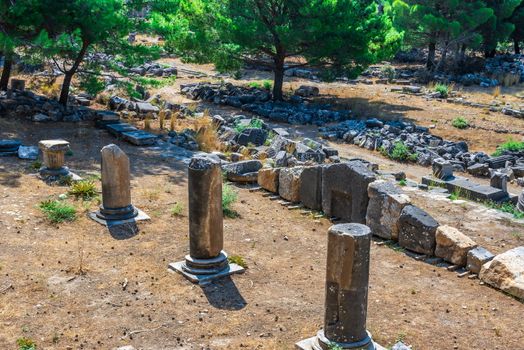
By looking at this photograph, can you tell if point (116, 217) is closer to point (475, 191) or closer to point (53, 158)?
point (53, 158)

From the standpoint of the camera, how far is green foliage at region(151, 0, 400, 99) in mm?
24438

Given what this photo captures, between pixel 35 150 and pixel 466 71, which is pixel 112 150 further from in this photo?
pixel 466 71

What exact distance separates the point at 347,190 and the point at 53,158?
6055 mm

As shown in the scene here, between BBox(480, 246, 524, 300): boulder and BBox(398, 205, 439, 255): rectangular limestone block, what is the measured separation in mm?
1099

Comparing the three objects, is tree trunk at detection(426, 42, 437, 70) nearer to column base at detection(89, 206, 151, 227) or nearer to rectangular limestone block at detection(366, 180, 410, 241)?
Answer: rectangular limestone block at detection(366, 180, 410, 241)

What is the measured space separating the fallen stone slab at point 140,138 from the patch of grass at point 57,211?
561cm

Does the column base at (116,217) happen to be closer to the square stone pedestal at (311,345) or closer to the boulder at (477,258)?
the square stone pedestal at (311,345)

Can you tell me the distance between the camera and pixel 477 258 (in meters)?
9.66

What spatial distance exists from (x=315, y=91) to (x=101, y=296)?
22930 millimetres

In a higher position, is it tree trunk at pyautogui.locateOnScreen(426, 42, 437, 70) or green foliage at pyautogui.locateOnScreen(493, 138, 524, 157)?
tree trunk at pyautogui.locateOnScreen(426, 42, 437, 70)

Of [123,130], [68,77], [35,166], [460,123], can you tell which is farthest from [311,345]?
[460,123]

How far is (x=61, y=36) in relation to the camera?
687 inches

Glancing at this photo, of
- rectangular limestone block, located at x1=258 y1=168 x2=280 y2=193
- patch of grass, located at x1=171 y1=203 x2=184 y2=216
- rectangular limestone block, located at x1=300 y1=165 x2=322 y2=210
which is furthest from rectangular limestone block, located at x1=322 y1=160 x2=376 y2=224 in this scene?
patch of grass, located at x1=171 y1=203 x2=184 y2=216

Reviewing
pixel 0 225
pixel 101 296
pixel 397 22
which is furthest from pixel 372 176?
pixel 397 22
